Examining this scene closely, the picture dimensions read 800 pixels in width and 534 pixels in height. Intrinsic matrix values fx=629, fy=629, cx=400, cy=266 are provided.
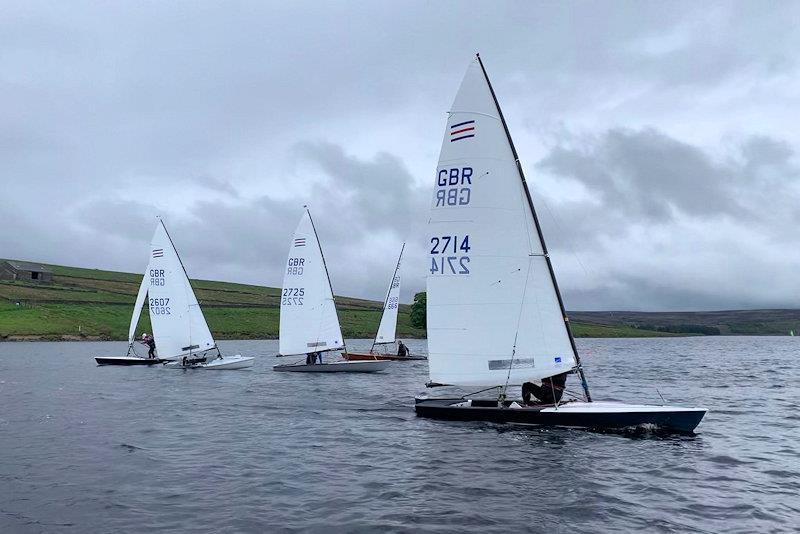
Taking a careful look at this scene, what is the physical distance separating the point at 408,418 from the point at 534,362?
21.6 ft

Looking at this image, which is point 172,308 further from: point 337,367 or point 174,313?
point 337,367

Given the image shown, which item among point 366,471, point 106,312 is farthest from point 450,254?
point 106,312

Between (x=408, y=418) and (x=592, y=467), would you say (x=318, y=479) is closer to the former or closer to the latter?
(x=592, y=467)

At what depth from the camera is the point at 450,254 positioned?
2508cm

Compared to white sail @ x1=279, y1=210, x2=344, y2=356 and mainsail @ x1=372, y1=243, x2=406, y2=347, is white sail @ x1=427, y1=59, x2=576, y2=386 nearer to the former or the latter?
white sail @ x1=279, y1=210, x2=344, y2=356

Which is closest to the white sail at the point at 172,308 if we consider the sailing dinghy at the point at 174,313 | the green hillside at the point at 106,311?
the sailing dinghy at the point at 174,313

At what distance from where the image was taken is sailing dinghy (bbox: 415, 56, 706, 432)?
24.0 m

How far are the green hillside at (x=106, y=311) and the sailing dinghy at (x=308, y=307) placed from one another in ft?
253

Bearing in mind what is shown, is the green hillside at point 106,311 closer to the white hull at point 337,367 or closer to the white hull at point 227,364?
the white hull at point 227,364

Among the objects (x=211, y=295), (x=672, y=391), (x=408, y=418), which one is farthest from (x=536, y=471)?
(x=211, y=295)

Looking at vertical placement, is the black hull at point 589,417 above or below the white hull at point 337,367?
above

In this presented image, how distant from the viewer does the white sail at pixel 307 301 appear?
164 feet

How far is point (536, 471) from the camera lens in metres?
17.7

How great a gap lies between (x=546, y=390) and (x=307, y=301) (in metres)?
28.5
